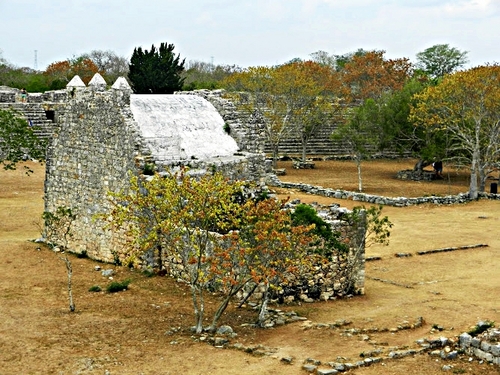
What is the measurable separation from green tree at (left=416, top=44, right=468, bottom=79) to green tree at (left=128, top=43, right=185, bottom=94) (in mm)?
44052

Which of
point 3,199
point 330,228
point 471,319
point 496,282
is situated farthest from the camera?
point 3,199

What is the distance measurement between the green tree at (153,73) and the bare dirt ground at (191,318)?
22.5 meters

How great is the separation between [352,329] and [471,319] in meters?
2.63

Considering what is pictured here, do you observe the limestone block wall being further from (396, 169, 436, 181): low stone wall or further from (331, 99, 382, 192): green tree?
(396, 169, 436, 181): low stone wall

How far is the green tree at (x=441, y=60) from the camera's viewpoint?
83562 mm

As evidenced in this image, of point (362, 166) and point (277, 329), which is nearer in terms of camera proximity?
point (277, 329)

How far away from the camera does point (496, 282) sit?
18.9 meters

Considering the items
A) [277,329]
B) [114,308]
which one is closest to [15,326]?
[114,308]

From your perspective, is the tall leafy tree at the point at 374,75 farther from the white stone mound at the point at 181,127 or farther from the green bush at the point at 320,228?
the green bush at the point at 320,228

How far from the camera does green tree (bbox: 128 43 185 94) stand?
4547 centimetres

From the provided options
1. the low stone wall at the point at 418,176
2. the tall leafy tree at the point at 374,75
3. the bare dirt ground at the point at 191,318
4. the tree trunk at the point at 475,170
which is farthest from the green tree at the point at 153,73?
the tall leafy tree at the point at 374,75

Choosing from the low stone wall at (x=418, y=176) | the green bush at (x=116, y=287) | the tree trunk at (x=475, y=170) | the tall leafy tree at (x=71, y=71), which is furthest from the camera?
the tall leafy tree at (x=71, y=71)

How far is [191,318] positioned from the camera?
14.7 metres

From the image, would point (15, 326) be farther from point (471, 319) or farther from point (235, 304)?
point (471, 319)
